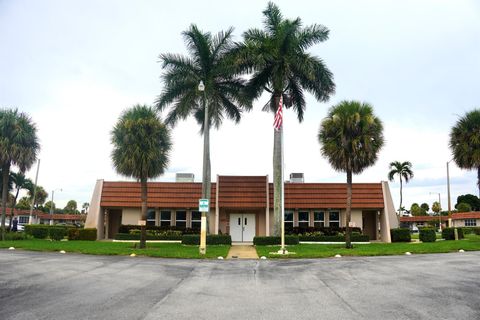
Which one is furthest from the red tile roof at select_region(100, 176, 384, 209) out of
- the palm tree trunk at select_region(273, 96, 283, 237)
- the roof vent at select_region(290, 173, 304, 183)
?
the palm tree trunk at select_region(273, 96, 283, 237)

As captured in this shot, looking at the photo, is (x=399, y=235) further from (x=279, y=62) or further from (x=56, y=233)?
(x=56, y=233)

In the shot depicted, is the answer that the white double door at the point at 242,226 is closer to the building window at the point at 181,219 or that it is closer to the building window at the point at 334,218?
the building window at the point at 181,219

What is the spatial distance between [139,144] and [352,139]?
12205 mm

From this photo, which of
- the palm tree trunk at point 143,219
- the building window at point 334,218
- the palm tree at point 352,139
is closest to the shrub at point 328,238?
the building window at point 334,218

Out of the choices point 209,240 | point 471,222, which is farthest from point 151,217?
point 471,222

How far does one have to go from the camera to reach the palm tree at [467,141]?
88.8 feet

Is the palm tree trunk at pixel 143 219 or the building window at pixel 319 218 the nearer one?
the palm tree trunk at pixel 143 219

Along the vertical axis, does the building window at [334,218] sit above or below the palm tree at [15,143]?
below

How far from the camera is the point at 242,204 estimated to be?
30.1m

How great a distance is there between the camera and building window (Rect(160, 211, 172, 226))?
3244 cm

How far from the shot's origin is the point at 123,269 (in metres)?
13.4

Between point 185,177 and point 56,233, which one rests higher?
point 185,177

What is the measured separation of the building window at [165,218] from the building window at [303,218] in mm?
9927

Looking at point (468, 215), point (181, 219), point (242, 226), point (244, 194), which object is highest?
point (244, 194)
